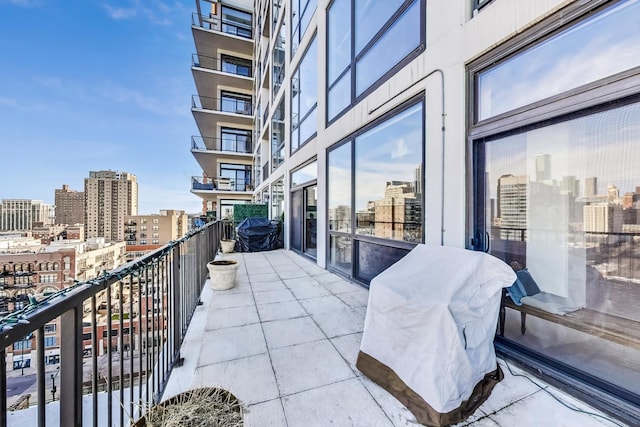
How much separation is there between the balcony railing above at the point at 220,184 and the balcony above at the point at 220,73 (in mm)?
5212

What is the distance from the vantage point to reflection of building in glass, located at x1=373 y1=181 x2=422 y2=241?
302cm

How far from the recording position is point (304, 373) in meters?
1.89

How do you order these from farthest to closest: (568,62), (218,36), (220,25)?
(220,25), (218,36), (568,62)

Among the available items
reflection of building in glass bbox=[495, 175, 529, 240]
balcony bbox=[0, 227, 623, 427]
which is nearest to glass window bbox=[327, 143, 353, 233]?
balcony bbox=[0, 227, 623, 427]

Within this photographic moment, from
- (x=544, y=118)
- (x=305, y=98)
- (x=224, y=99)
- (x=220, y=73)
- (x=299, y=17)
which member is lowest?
(x=544, y=118)

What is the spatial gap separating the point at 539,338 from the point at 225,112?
1599 centimetres

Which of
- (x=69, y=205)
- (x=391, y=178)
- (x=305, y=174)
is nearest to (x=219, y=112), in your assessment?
(x=305, y=174)

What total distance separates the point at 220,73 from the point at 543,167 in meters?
15.5

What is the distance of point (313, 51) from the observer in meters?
6.06

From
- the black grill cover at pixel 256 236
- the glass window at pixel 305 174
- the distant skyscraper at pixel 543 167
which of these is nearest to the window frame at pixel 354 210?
the glass window at pixel 305 174

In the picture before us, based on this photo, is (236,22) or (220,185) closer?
(236,22)

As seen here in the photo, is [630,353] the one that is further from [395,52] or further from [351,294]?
[395,52]

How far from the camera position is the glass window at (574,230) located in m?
1.52

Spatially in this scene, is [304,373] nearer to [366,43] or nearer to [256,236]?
[366,43]
